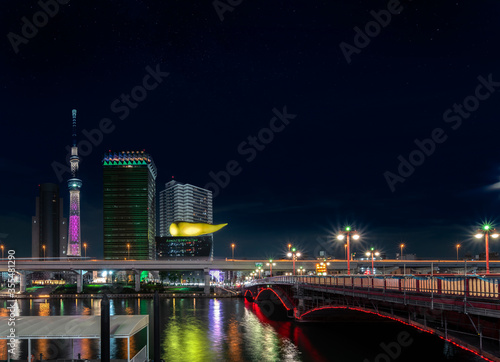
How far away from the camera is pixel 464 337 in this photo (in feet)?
91.2

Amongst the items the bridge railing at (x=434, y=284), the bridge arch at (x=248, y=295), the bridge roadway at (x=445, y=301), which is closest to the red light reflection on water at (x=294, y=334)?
the bridge roadway at (x=445, y=301)

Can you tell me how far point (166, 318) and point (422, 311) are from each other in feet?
184

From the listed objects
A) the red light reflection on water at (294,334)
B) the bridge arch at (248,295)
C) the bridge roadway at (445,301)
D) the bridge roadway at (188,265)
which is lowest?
the bridge arch at (248,295)

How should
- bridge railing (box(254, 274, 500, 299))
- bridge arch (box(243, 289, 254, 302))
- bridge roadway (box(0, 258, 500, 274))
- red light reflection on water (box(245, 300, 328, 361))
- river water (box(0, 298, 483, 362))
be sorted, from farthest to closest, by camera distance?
bridge roadway (box(0, 258, 500, 274))
bridge arch (box(243, 289, 254, 302))
red light reflection on water (box(245, 300, 328, 361))
river water (box(0, 298, 483, 362))
bridge railing (box(254, 274, 500, 299))

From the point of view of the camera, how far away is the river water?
48.6 meters

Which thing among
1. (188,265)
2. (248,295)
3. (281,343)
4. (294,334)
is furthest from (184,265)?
(281,343)

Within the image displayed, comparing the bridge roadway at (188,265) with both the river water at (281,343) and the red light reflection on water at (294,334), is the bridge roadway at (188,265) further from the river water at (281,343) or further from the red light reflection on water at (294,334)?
the river water at (281,343)

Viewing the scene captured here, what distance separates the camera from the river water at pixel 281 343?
159 ft

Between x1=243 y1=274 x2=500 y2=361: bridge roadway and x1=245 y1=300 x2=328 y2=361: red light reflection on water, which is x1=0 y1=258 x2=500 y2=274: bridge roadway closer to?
x1=245 y1=300 x2=328 y2=361: red light reflection on water

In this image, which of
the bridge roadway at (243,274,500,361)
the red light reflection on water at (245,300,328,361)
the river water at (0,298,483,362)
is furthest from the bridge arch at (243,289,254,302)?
the bridge roadway at (243,274,500,361)

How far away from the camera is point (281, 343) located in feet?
187

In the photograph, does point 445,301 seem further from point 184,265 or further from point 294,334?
point 184,265

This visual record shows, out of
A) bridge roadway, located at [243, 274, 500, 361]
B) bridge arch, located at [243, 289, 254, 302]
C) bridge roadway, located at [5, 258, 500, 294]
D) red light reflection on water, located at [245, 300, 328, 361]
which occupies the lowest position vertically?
bridge arch, located at [243, 289, 254, 302]

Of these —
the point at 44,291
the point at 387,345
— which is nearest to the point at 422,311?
the point at 387,345
